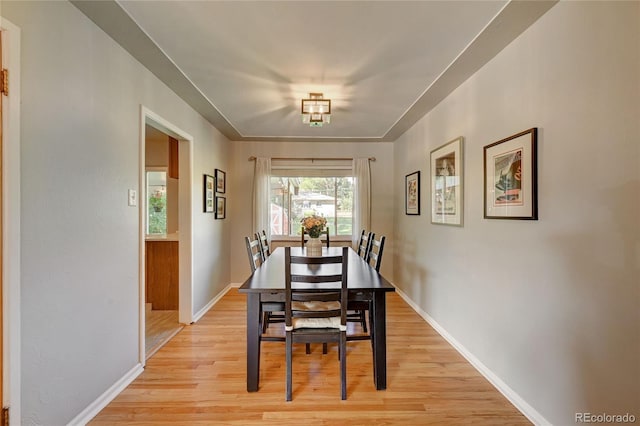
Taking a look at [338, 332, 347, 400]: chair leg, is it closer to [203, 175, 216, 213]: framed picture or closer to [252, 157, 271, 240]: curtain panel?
[203, 175, 216, 213]: framed picture

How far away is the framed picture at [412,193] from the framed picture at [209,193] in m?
2.66

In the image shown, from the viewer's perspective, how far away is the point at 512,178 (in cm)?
200

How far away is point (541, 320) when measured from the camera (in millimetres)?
1764

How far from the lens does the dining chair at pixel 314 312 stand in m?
1.91

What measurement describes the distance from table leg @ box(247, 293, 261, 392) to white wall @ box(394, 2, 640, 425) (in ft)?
5.61

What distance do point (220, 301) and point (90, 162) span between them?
284 cm

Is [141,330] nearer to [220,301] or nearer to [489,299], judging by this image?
[220,301]

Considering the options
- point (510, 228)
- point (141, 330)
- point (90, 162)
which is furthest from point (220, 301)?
point (510, 228)

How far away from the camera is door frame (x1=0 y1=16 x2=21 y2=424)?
1.33 m

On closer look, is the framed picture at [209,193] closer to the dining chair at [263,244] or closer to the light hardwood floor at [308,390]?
the dining chair at [263,244]

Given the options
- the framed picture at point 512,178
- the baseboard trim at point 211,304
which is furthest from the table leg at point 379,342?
the baseboard trim at point 211,304

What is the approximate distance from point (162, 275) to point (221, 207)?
1.21 m

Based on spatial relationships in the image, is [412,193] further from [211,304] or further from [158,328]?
[158,328]

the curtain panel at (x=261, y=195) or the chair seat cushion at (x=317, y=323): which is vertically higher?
the curtain panel at (x=261, y=195)
